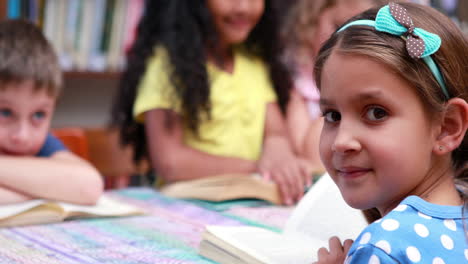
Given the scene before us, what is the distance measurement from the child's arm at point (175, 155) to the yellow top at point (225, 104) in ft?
0.09

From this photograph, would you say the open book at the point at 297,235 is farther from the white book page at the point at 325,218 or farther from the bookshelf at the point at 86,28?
the bookshelf at the point at 86,28

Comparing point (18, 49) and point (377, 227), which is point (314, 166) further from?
point (377, 227)

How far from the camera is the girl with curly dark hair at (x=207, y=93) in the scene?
1606 mm

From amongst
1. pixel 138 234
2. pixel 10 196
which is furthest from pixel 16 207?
pixel 138 234

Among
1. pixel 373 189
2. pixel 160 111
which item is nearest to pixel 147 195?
pixel 160 111

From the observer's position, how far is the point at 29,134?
4.12ft

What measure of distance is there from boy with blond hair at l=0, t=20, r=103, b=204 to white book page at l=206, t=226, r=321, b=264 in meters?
0.41

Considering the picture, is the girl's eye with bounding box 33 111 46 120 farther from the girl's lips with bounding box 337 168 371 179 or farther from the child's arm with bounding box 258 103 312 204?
the girl's lips with bounding box 337 168 371 179

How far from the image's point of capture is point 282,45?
1.89m

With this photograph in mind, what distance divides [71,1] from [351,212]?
1.47 metres

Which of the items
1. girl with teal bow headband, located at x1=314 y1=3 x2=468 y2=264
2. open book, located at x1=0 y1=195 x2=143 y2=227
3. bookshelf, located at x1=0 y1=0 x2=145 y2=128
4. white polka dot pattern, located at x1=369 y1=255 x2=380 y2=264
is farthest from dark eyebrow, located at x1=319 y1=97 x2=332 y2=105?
bookshelf, located at x1=0 y1=0 x2=145 y2=128

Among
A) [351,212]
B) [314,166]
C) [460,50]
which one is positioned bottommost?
[314,166]

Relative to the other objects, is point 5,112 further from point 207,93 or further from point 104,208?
point 207,93

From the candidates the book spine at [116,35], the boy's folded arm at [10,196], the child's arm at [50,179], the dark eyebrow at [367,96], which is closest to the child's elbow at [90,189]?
the child's arm at [50,179]
